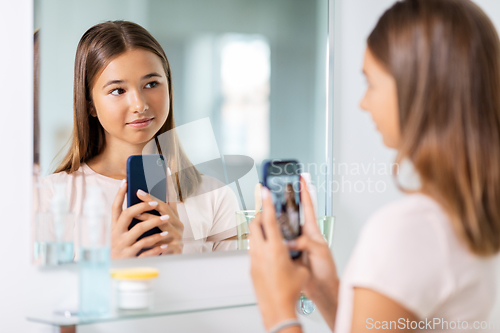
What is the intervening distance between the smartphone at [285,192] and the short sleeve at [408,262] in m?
0.24

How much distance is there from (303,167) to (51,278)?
53 cm

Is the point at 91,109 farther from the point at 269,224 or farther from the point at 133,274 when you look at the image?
the point at 269,224

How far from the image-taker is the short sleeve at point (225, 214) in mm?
908

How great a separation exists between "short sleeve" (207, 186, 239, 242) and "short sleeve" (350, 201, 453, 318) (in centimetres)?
44

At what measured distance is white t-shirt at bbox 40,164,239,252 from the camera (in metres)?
0.77

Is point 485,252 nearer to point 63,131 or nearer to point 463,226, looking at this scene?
point 463,226

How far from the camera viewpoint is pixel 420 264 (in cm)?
48

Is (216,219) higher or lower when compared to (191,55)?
lower

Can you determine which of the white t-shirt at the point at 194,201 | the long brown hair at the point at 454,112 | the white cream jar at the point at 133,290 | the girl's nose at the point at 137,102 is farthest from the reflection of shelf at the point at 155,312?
the long brown hair at the point at 454,112

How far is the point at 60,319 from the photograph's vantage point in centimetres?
69

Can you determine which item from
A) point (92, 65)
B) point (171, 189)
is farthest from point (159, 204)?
point (92, 65)

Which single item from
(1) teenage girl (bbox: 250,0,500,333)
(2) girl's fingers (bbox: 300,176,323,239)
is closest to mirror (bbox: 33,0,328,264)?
(2) girl's fingers (bbox: 300,176,323,239)

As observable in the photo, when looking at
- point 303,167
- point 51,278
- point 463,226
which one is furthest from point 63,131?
point 463,226

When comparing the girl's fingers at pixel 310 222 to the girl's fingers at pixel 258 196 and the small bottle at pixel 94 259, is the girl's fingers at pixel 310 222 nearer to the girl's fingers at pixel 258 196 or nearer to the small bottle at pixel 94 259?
the girl's fingers at pixel 258 196
